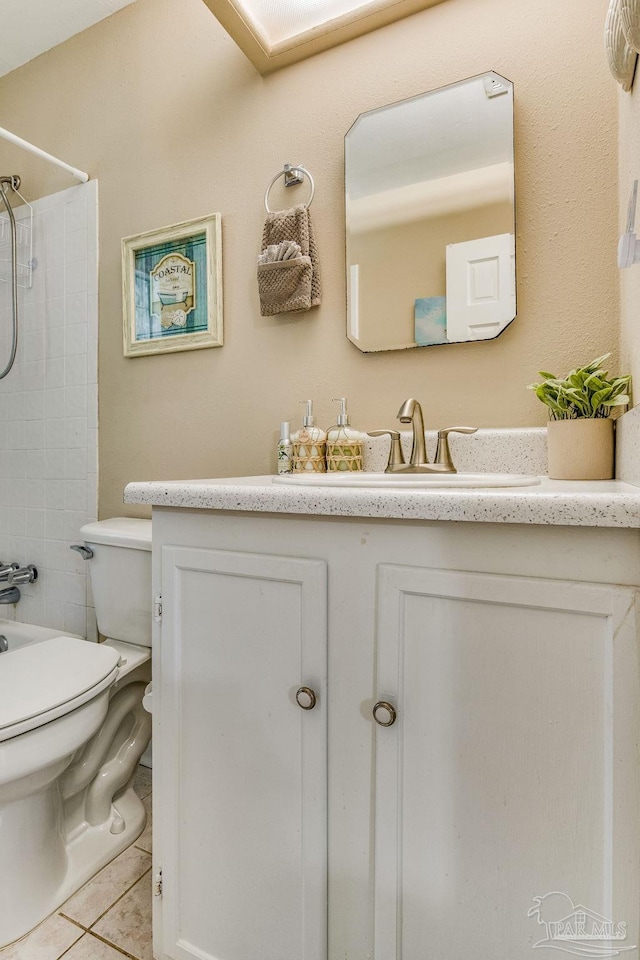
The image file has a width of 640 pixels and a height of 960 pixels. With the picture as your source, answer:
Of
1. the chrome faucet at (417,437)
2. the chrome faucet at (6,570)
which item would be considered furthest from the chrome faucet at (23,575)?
the chrome faucet at (417,437)

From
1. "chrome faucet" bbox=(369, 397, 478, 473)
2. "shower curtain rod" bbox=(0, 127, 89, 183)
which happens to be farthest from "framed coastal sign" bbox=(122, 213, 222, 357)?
"chrome faucet" bbox=(369, 397, 478, 473)

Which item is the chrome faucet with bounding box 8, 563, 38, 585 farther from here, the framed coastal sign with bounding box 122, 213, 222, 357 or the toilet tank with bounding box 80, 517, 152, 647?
the framed coastal sign with bounding box 122, 213, 222, 357

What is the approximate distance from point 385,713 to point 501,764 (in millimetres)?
152

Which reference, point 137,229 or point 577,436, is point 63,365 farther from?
point 577,436

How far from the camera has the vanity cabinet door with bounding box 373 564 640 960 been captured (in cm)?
55

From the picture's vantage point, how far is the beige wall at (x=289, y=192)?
3.36 ft

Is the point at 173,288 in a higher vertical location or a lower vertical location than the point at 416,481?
higher

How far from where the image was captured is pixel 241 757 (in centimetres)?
79

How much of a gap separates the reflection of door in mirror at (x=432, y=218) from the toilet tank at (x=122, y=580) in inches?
31.1

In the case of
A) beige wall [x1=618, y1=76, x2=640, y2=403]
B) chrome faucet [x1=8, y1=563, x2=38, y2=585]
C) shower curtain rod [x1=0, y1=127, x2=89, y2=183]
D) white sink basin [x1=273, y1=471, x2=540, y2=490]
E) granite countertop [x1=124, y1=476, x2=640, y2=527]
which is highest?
shower curtain rod [x1=0, y1=127, x2=89, y2=183]

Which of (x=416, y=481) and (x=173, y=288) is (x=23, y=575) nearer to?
(x=173, y=288)

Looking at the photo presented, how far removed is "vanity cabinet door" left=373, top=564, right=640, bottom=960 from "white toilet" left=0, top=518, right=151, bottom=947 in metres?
0.67

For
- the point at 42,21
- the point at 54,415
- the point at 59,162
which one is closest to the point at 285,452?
the point at 54,415

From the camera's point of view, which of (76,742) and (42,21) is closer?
(76,742)
